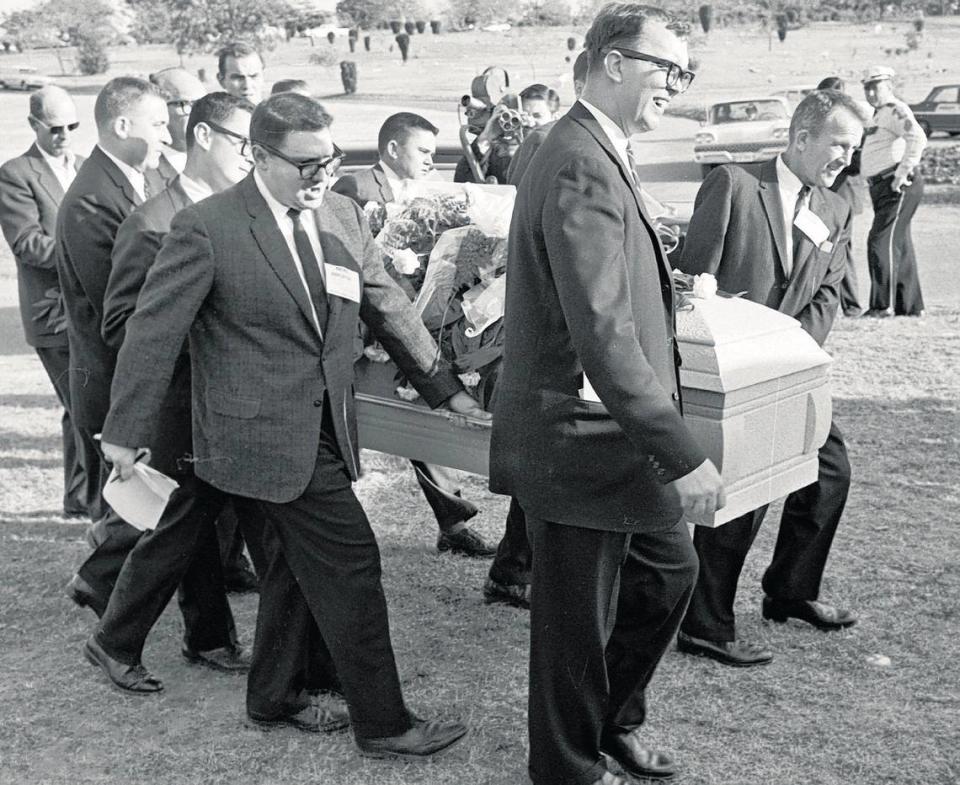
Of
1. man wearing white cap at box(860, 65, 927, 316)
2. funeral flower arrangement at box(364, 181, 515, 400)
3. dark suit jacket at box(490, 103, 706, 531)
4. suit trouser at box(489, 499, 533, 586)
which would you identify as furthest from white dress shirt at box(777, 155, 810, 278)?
man wearing white cap at box(860, 65, 927, 316)

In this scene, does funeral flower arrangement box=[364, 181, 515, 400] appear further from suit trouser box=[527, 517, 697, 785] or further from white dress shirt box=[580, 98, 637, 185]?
white dress shirt box=[580, 98, 637, 185]

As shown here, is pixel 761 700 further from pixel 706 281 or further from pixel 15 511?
pixel 15 511

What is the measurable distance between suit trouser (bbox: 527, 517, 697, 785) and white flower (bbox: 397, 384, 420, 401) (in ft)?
3.63

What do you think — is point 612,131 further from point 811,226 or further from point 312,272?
point 811,226

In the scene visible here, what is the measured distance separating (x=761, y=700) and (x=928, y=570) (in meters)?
1.38

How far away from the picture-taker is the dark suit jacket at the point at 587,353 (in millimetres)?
2668

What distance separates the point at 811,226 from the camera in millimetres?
4012

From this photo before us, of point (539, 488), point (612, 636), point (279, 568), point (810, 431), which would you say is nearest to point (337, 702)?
point (279, 568)

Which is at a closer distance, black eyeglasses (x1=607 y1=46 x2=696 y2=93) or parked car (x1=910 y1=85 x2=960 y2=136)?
black eyeglasses (x1=607 y1=46 x2=696 y2=93)

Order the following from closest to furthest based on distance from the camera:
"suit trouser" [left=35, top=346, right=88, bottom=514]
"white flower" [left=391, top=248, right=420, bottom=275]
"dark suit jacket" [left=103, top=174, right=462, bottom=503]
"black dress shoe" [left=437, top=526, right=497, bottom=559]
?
1. "dark suit jacket" [left=103, top=174, right=462, bottom=503]
2. "white flower" [left=391, top=248, right=420, bottom=275]
3. "black dress shoe" [left=437, top=526, right=497, bottom=559]
4. "suit trouser" [left=35, top=346, right=88, bottom=514]

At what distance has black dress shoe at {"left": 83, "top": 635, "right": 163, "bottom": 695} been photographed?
400 cm

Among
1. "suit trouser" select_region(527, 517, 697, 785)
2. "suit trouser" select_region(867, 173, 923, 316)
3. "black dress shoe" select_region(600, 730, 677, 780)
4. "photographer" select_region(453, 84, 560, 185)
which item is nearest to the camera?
"suit trouser" select_region(527, 517, 697, 785)

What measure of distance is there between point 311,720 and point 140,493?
87 cm

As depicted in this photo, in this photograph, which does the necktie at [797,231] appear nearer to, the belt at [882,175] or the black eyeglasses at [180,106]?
the black eyeglasses at [180,106]
